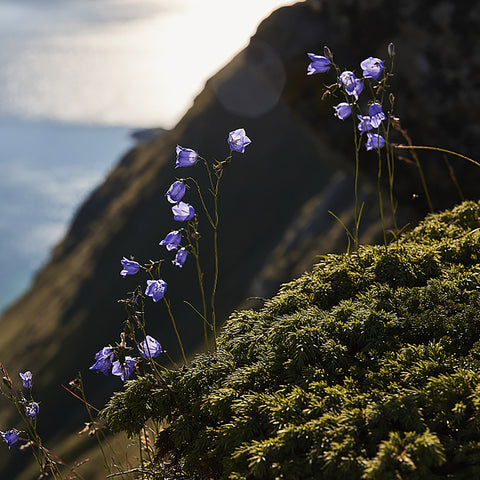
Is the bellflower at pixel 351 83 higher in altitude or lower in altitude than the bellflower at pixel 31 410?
higher

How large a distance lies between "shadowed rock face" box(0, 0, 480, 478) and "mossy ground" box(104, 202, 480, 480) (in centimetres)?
624

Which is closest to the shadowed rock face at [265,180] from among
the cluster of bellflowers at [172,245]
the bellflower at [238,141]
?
the bellflower at [238,141]

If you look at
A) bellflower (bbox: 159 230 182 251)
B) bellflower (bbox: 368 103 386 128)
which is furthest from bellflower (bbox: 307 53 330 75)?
bellflower (bbox: 159 230 182 251)

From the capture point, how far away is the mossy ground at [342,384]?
2.27 metres

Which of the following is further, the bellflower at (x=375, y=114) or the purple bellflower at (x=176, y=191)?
the bellflower at (x=375, y=114)

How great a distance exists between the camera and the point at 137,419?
3.15 m

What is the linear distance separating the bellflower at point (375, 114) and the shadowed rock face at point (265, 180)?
541 cm

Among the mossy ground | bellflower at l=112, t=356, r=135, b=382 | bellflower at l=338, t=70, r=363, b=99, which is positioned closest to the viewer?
the mossy ground

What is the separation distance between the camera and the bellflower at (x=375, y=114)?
381cm

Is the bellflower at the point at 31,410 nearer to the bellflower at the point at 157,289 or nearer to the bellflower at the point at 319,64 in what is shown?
the bellflower at the point at 157,289

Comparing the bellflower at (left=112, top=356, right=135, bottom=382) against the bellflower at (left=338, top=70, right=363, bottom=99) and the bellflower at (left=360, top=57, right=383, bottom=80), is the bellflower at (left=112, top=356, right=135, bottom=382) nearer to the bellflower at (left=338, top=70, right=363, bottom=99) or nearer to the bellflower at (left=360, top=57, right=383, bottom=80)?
the bellflower at (left=338, top=70, right=363, bottom=99)

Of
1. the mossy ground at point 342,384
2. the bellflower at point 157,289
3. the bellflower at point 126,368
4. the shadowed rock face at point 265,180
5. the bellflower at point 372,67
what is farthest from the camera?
the shadowed rock face at point 265,180

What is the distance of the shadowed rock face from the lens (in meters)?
9.11

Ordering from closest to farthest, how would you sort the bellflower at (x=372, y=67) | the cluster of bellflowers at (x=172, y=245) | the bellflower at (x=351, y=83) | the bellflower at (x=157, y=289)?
the cluster of bellflowers at (x=172, y=245), the bellflower at (x=157, y=289), the bellflower at (x=351, y=83), the bellflower at (x=372, y=67)
